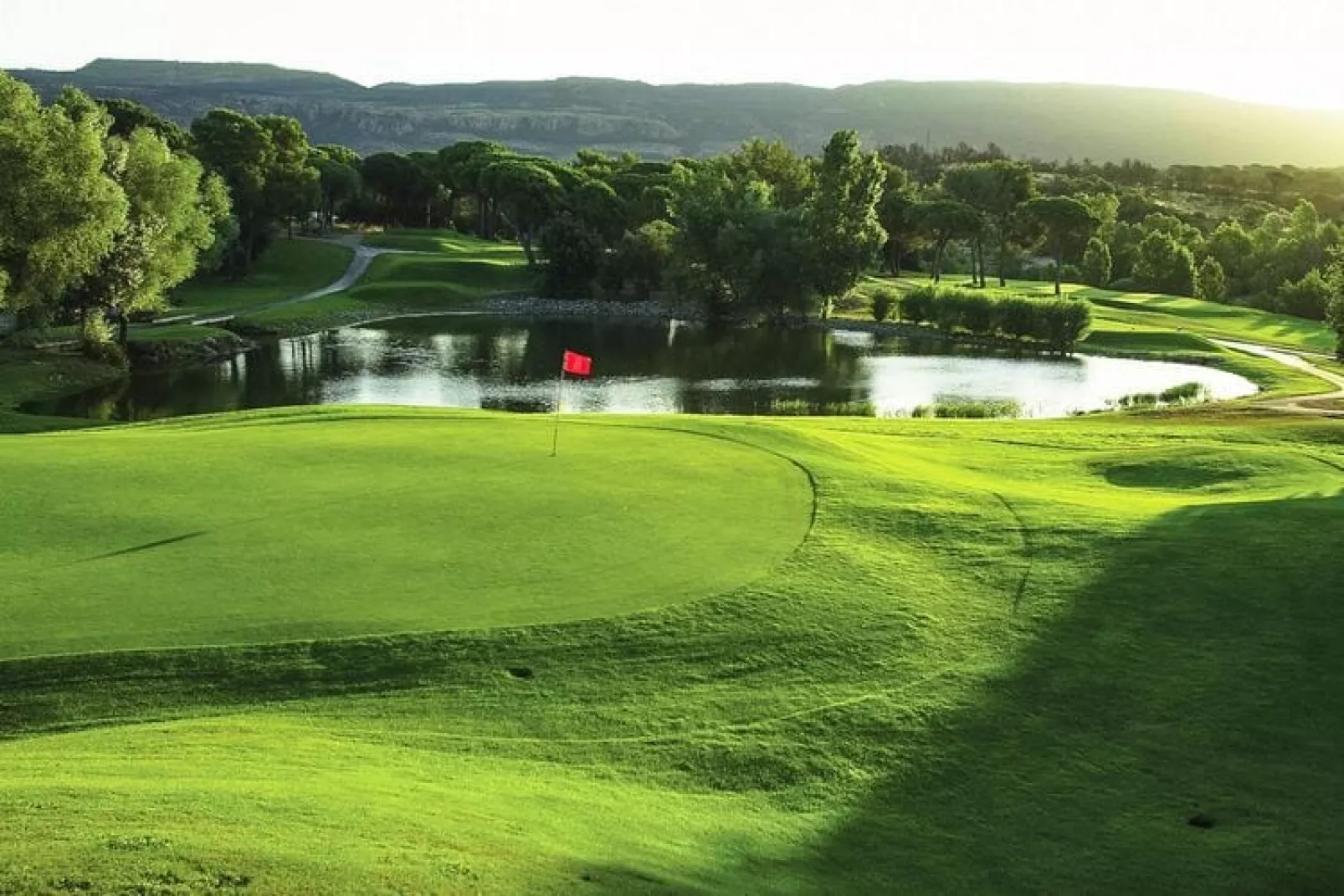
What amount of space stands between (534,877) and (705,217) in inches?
3179

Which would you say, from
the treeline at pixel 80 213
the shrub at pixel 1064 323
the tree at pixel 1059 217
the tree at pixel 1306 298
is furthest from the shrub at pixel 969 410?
the tree at pixel 1306 298

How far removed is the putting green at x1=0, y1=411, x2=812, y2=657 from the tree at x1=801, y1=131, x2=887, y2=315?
6165cm

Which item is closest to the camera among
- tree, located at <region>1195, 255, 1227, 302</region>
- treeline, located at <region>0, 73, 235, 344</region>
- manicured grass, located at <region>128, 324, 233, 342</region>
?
treeline, located at <region>0, 73, 235, 344</region>

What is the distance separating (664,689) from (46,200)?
44.9m

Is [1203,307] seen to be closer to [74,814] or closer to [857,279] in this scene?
[857,279]

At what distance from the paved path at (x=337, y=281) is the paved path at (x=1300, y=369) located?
61.9 metres

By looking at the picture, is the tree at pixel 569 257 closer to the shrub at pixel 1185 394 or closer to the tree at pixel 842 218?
the tree at pixel 842 218

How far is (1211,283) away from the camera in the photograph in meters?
105

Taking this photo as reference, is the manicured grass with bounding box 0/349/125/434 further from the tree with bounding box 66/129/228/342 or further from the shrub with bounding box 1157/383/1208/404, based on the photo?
the shrub with bounding box 1157/383/1208/404

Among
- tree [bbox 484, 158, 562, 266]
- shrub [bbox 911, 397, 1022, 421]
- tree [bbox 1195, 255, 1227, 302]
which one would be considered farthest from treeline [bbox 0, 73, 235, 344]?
tree [bbox 1195, 255, 1227, 302]

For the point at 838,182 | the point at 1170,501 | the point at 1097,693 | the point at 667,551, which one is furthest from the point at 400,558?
the point at 838,182

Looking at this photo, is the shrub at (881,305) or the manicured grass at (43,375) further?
the shrub at (881,305)

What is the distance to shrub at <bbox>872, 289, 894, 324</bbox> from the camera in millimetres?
85000

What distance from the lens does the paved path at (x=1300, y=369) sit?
3809 cm
